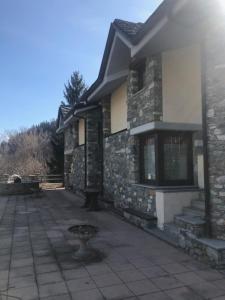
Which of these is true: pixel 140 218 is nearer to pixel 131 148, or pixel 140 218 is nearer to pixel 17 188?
pixel 131 148

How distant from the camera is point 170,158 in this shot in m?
7.91

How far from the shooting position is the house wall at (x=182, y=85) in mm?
7637

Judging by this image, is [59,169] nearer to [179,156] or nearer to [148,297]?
[179,156]

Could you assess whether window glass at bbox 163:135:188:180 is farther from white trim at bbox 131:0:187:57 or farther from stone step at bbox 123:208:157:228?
white trim at bbox 131:0:187:57

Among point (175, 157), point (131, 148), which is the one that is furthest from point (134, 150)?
point (175, 157)

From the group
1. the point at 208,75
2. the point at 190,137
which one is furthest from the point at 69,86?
the point at 208,75

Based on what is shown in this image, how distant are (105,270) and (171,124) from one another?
3.98 metres

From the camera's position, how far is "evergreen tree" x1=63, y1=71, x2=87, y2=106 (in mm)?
34094

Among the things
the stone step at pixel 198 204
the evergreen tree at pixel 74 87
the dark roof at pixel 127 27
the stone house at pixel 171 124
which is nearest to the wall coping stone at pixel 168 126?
the stone house at pixel 171 124

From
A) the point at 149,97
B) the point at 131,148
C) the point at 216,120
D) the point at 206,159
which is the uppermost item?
the point at 149,97

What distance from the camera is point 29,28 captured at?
8.69m

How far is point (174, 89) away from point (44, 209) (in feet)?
20.9

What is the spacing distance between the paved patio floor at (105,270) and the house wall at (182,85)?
303cm

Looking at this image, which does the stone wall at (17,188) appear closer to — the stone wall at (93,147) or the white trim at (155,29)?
the stone wall at (93,147)
